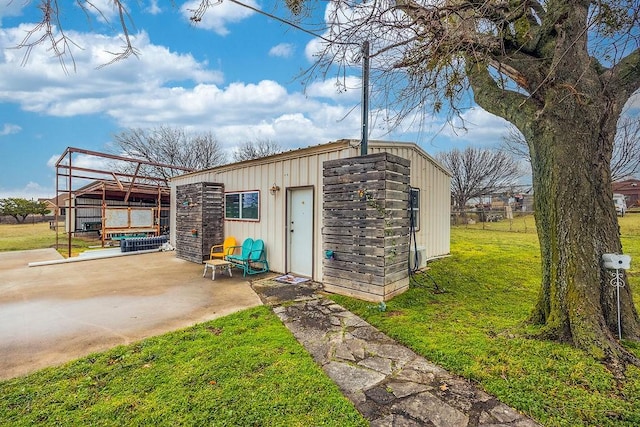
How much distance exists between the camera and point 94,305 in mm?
4375

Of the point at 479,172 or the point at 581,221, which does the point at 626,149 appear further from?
the point at 479,172

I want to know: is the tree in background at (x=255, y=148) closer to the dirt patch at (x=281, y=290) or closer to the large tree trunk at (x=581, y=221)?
the dirt patch at (x=281, y=290)

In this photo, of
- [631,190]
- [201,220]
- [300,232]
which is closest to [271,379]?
[300,232]

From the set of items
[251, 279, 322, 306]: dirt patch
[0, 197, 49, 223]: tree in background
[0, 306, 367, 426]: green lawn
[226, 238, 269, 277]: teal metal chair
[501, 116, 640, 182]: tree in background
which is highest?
[501, 116, 640, 182]: tree in background

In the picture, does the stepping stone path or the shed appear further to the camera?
the shed

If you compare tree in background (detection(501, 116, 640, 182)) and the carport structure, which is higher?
tree in background (detection(501, 116, 640, 182))

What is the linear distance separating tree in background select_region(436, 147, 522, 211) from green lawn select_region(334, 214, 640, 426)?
16892 millimetres

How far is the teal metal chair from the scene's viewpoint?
647 cm

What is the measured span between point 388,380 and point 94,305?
4.47 metres

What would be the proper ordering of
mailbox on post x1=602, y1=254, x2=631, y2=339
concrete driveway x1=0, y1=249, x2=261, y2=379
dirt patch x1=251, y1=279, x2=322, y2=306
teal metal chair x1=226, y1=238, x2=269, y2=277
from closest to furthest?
mailbox on post x1=602, y1=254, x2=631, y2=339
concrete driveway x1=0, y1=249, x2=261, y2=379
dirt patch x1=251, y1=279, x2=322, y2=306
teal metal chair x1=226, y1=238, x2=269, y2=277

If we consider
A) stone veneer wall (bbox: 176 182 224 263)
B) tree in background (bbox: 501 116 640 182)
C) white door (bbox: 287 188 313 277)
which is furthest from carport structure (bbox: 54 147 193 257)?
tree in background (bbox: 501 116 640 182)

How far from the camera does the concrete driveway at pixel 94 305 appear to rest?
3033 millimetres

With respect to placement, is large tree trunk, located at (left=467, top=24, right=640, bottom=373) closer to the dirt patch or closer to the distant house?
the dirt patch

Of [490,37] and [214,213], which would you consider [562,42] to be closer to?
[490,37]
